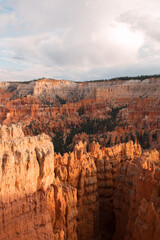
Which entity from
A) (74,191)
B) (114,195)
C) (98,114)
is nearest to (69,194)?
(74,191)

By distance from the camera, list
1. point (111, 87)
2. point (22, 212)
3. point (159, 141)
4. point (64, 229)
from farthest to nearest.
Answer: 1. point (111, 87)
2. point (159, 141)
3. point (64, 229)
4. point (22, 212)

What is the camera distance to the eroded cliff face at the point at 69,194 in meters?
8.45

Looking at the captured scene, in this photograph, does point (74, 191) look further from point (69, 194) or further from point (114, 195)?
point (114, 195)

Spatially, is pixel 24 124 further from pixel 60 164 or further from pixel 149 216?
pixel 149 216

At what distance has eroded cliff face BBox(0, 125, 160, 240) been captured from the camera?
8453 mm

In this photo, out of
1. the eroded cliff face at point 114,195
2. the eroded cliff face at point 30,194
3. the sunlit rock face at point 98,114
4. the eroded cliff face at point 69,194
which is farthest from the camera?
the sunlit rock face at point 98,114

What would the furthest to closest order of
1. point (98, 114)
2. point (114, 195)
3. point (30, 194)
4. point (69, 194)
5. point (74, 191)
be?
1. point (98, 114)
2. point (114, 195)
3. point (74, 191)
4. point (69, 194)
5. point (30, 194)

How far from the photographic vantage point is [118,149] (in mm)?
20078

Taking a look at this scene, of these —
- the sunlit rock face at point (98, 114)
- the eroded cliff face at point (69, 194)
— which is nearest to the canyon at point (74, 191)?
the eroded cliff face at point (69, 194)

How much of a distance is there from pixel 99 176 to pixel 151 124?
1613 inches

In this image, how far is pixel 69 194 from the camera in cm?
1132

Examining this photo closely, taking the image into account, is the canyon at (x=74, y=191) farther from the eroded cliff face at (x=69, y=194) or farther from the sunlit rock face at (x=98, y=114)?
the sunlit rock face at (x=98, y=114)

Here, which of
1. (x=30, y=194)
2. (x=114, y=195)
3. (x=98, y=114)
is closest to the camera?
(x=30, y=194)

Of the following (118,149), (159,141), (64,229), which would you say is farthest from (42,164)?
(159,141)
